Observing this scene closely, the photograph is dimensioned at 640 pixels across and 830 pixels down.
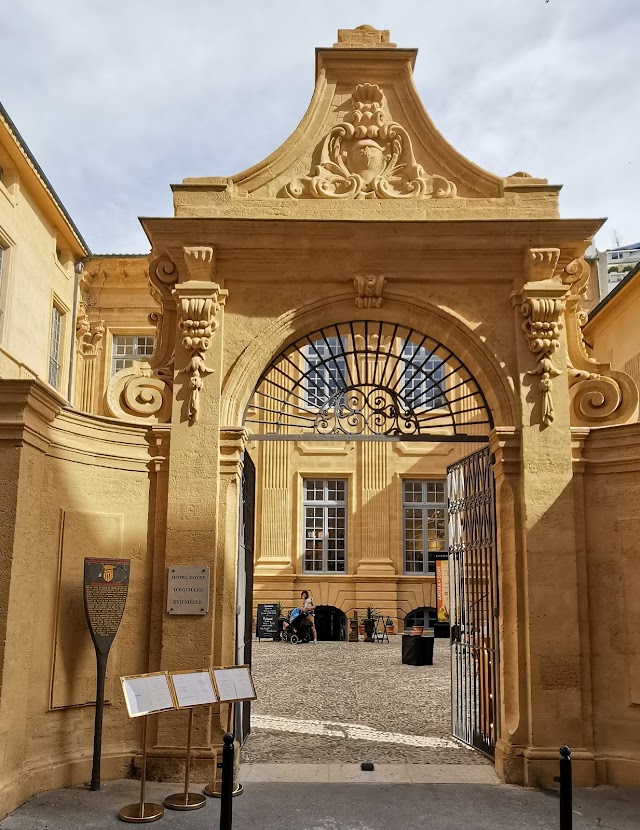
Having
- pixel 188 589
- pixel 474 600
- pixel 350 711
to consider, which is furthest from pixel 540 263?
pixel 350 711

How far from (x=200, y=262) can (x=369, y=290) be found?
5.11 feet

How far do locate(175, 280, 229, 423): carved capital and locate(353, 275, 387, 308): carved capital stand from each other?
4.20 ft

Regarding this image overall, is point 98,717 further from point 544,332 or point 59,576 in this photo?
point 544,332

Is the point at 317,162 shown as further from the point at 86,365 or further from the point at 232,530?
the point at 86,365

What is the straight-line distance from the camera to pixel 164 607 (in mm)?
6824

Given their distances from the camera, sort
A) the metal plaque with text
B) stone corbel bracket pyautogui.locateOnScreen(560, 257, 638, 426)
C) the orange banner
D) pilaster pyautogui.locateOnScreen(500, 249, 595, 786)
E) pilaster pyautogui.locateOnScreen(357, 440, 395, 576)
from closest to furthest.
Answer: pilaster pyautogui.locateOnScreen(500, 249, 595, 786), the metal plaque with text, stone corbel bracket pyautogui.locateOnScreen(560, 257, 638, 426), the orange banner, pilaster pyautogui.locateOnScreen(357, 440, 395, 576)

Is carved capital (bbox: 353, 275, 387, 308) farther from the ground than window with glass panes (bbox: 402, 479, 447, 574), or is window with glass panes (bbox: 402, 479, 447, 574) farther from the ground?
carved capital (bbox: 353, 275, 387, 308)

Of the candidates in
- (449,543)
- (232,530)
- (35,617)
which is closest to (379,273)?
(232,530)

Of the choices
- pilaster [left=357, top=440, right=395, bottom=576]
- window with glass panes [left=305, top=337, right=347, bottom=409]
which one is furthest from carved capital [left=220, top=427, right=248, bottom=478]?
pilaster [left=357, top=440, right=395, bottom=576]

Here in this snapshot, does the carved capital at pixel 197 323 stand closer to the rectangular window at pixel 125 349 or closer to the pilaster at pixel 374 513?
the rectangular window at pixel 125 349

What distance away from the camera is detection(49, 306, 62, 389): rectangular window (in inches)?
662

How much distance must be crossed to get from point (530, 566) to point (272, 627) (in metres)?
12.9

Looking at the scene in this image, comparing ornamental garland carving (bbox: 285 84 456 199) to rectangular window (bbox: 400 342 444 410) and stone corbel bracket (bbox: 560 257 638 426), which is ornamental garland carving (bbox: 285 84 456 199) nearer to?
rectangular window (bbox: 400 342 444 410)

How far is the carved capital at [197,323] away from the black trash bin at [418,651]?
9.25 meters
